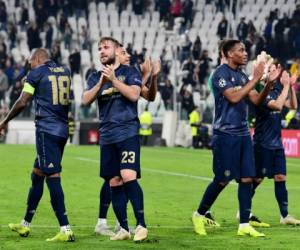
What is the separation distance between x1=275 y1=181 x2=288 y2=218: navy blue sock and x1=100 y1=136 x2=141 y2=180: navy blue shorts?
275 cm

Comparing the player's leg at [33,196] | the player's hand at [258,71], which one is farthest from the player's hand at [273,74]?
the player's leg at [33,196]

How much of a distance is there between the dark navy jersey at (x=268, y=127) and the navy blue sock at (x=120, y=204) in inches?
110

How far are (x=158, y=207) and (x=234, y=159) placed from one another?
3880 mm

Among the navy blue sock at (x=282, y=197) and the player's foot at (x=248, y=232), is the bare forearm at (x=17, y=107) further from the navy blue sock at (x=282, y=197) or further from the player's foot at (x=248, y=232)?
the navy blue sock at (x=282, y=197)

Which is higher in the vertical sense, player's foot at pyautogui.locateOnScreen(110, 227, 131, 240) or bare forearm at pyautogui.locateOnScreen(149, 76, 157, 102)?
bare forearm at pyautogui.locateOnScreen(149, 76, 157, 102)

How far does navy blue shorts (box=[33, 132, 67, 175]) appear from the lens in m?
11.1

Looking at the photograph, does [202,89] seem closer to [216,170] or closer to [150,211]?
[150,211]

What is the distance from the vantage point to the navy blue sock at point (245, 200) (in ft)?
37.7

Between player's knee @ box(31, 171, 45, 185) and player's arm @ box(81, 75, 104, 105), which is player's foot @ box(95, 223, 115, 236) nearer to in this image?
player's knee @ box(31, 171, 45, 185)

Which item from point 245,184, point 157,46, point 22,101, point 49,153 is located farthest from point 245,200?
point 157,46

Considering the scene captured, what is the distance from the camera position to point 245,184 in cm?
1159

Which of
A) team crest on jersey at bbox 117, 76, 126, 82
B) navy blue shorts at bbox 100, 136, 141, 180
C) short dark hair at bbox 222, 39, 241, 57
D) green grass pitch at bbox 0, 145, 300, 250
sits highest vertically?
short dark hair at bbox 222, 39, 241, 57

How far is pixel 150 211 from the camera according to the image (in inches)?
579

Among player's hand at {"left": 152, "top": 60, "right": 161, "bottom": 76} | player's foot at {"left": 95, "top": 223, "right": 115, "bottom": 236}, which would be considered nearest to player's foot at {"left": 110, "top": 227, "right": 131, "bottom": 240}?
player's foot at {"left": 95, "top": 223, "right": 115, "bottom": 236}
